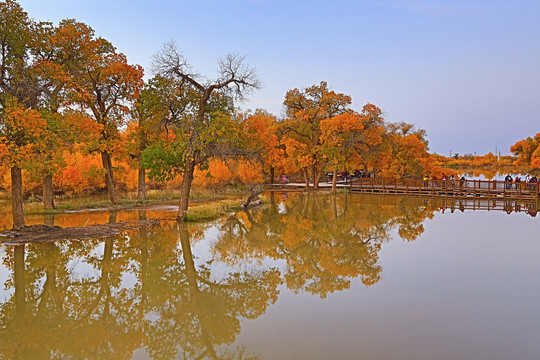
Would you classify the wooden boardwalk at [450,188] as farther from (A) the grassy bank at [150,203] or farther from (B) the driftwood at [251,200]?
(B) the driftwood at [251,200]

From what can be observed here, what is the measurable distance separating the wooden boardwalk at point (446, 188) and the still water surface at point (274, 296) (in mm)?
19140

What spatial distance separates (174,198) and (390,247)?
23.1 m

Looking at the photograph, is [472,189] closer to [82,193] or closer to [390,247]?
[390,247]

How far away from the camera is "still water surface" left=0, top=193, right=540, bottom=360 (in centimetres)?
738

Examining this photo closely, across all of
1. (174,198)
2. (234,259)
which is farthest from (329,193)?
(234,259)

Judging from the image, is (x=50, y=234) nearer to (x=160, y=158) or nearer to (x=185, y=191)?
(x=185, y=191)

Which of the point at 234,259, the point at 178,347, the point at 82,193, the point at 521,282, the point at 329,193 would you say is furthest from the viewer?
the point at 329,193

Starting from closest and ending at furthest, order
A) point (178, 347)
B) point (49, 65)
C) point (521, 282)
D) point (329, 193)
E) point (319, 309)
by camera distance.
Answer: point (178, 347) → point (319, 309) → point (521, 282) → point (49, 65) → point (329, 193)

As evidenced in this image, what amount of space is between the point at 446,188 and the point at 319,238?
26.2 m

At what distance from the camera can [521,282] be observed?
11086 millimetres

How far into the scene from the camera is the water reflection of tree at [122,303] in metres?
7.48

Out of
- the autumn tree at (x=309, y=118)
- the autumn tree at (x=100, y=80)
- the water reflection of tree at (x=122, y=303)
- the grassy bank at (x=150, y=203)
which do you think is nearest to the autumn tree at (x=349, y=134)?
the autumn tree at (x=309, y=118)

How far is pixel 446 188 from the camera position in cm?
3894

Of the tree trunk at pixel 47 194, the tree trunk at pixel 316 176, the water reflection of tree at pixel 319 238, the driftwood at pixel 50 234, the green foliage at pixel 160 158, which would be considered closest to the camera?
the water reflection of tree at pixel 319 238
